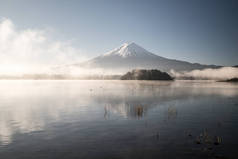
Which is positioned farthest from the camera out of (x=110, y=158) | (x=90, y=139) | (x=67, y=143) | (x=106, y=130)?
(x=106, y=130)

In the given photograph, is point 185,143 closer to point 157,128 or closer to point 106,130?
point 157,128

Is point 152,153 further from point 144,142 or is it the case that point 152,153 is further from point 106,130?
point 106,130

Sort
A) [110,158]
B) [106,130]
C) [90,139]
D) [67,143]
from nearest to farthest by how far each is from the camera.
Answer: [110,158]
[67,143]
[90,139]
[106,130]

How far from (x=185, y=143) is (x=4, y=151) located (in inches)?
492

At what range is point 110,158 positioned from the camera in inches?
449

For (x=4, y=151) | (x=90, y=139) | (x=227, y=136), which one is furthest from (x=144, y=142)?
(x=4, y=151)

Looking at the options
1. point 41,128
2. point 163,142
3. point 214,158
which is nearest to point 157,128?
point 163,142

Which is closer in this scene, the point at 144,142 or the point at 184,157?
the point at 184,157

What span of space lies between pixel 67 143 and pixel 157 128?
8702 mm

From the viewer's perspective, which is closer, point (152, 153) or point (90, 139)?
point (152, 153)

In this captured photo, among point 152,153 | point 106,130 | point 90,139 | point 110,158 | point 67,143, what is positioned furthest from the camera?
point 106,130

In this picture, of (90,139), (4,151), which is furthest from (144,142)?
(4,151)

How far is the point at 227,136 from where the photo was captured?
51.5 ft

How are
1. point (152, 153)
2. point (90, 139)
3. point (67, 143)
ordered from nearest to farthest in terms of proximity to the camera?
point (152, 153), point (67, 143), point (90, 139)
